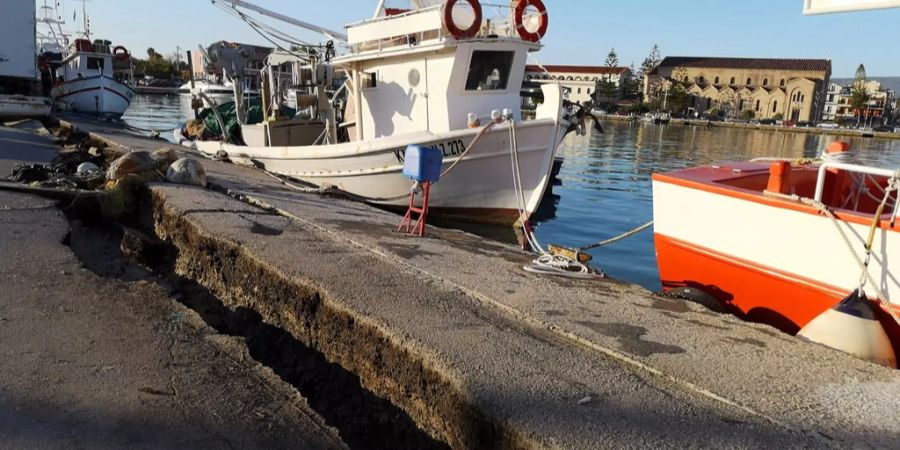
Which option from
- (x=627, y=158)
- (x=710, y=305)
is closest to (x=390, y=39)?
(x=710, y=305)

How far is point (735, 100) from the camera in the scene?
91.2 m

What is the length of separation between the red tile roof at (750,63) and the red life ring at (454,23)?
9735 centimetres

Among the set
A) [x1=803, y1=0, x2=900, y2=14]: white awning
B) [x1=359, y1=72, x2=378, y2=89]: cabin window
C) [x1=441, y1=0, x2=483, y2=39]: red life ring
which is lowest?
[x1=359, y1=72, x2=378, y2=89]: cabin window

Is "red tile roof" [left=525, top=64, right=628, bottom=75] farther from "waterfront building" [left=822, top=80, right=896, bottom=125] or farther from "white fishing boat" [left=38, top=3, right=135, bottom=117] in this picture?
A: "white fishing boat" [left=38, top=3, right=135, bottom=117]

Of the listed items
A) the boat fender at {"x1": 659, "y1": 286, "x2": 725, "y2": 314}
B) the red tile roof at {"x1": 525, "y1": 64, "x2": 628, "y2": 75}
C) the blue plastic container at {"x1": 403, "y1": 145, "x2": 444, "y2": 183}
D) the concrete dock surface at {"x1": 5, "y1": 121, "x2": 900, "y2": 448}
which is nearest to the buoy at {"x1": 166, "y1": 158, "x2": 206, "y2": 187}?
the concrete dock surface at {"x1": 5, "y1": 121, "x2": 900, "y2": 448}

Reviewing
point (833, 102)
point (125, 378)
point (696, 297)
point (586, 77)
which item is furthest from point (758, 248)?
point (833, 102)

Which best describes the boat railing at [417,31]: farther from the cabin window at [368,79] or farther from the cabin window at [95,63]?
the cabin window at [95,63]

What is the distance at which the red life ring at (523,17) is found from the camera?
9.92 meters

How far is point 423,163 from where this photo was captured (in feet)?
19.0

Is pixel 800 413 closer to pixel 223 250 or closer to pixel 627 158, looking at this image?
pixel 223 250

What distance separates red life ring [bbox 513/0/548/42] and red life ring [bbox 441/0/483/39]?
2.76ft

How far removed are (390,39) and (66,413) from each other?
899 cm

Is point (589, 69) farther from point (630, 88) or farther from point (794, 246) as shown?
point (794, 246)

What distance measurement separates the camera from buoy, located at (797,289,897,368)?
3488 millimetres
